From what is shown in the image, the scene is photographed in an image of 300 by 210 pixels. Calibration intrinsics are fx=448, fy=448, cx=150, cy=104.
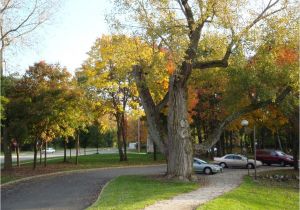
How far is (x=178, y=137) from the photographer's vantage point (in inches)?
928

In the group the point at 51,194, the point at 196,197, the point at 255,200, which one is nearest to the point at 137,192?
the point at 196,197

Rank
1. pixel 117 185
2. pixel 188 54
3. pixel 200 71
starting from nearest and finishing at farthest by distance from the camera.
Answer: pixel 117 185 → pixel 188 54 → pixel 200 71

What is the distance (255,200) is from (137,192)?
4.70m

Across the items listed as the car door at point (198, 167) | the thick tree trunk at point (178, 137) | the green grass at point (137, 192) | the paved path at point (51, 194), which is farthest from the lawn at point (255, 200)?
the car door at point (198, 167)

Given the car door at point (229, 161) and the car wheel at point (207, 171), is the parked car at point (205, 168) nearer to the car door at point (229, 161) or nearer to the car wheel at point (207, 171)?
the car wheel at point (207, 171)

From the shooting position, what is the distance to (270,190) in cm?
2141

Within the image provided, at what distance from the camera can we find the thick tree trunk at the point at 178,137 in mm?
23328

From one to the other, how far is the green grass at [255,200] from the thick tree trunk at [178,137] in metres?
3.19

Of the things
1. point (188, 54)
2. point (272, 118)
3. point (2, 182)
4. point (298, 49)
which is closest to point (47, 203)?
point (2, 182)

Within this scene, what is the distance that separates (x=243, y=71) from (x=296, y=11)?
14.4 ft

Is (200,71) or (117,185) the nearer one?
(117,185)

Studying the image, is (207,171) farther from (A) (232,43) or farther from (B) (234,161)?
(A) (232,43)

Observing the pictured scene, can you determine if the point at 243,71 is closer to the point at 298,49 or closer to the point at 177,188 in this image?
the point at 298,49

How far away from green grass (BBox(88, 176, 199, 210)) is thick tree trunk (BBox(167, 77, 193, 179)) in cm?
109
